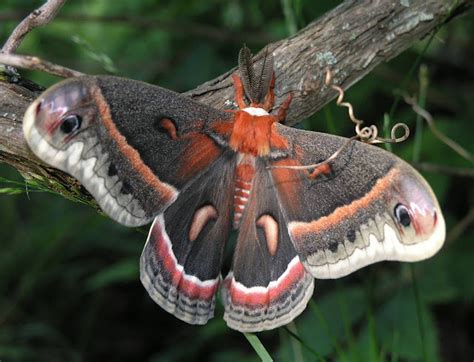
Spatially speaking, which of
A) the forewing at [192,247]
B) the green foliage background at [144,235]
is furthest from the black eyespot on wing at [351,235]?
the green foliage background at [144,235]

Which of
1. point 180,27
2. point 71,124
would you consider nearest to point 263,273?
point 71,124

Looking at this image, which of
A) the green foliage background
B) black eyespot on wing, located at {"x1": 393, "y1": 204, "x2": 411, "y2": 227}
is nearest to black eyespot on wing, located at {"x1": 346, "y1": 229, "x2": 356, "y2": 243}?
black eyespot on wing, located at {"x1": 393, "y1": 204, "x2": 411, "y2": 227}

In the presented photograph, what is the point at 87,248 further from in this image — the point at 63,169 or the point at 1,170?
the point at 63,169

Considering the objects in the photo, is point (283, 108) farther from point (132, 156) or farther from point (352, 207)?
point (132, 156)

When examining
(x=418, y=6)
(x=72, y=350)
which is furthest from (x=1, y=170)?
(x=418, y=6)

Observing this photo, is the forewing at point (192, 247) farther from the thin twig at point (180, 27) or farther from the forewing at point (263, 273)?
the thin twig at point (180, 27)

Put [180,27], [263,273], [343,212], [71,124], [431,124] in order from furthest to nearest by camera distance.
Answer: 1. [180,27]
2. [431,124]
3. [263,273]
4. [343,212]
5. [71,124]
